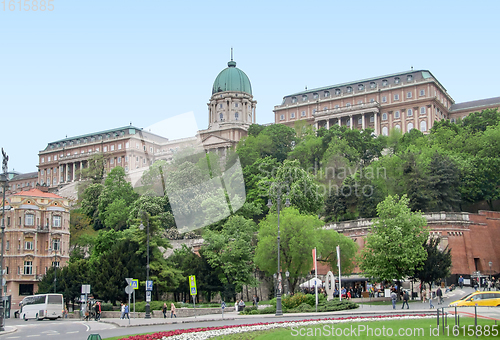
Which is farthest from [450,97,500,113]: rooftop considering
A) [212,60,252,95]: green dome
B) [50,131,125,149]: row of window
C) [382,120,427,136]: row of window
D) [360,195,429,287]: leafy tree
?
[50,131,125,149]: row of window

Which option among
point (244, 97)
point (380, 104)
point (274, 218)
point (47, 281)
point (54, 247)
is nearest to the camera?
point (274, 218)

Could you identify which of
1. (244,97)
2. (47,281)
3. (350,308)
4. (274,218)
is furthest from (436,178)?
(244,97)

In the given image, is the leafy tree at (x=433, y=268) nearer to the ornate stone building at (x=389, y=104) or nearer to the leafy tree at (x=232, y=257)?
the leafy tree at (x=232, y=257)

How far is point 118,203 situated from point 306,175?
121ft

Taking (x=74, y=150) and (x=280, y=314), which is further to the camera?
(x=74, y=150)

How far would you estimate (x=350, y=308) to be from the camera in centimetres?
4088

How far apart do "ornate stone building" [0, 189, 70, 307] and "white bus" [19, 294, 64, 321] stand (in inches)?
954

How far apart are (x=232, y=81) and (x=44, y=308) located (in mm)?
114813

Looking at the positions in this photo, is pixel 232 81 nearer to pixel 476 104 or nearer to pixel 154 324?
pixel 476 104

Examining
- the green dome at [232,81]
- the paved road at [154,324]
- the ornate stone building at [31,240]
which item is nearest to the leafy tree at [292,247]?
the paved road at [154,324]

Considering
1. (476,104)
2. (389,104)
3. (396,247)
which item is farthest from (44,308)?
(476,104)

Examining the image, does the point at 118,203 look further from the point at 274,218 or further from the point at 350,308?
the point at 350,308

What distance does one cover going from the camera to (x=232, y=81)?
16062 centimetres

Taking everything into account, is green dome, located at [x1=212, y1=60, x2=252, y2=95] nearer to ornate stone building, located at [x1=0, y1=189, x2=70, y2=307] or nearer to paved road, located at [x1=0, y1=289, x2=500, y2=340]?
ornate stone building, located at [x1=0, y1=189, x2=70, y2=307]
